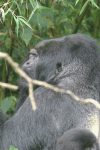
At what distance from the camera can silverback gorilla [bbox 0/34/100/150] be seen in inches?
77.7

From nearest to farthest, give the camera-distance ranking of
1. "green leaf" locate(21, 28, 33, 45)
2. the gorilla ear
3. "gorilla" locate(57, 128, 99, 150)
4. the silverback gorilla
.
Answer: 1. "gorilla" locate(57, 128, 99, 150)
2. the silverback gorilla
3. the gorilla ear
4. "green leaf" locate(21, 28, 33, 45)

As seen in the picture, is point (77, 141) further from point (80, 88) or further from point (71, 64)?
point (71, 64)

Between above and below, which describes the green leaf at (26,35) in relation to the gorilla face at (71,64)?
above

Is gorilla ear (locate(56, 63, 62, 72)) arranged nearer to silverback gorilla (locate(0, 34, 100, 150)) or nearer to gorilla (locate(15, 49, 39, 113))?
silverback gorilla (locate(0, 34, 100, 150))

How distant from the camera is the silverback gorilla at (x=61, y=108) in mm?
1973

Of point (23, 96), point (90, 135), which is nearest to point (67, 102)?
point (90, 135)

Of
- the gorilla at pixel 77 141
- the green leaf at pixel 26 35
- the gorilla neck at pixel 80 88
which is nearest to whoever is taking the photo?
the gorilla at pixel 77 141

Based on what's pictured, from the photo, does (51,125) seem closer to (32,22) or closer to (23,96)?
(23,96)

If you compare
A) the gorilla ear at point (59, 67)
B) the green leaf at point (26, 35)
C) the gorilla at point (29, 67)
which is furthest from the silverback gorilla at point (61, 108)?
the green leaf at point (26, 35)

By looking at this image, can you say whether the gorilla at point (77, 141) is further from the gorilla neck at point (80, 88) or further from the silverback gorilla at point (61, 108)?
the gorilla neck at point (80, 88)

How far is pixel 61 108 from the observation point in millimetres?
1979

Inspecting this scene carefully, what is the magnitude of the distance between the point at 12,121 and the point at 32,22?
1.30 m

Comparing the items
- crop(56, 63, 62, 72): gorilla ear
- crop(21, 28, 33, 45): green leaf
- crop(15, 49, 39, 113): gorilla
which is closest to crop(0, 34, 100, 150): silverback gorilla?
crop(56, 63, 62, 72): gorilla ear

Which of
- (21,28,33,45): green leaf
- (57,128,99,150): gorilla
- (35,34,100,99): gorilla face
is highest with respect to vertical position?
(21,28,33,45): green leaf
